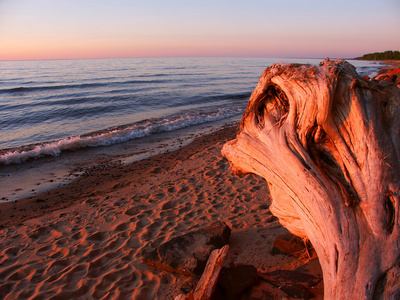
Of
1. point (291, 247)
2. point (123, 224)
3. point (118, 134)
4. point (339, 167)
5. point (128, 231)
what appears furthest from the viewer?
point (118, 134)

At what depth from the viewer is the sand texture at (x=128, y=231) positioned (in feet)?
11.4

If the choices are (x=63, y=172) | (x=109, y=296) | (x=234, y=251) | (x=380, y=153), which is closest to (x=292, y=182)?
(x=380, y=153)

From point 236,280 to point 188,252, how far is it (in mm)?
1035

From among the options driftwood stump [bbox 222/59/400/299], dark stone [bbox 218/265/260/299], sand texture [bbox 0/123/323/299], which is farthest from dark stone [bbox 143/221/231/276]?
driftwood stump [bbox 222/59/400/299]

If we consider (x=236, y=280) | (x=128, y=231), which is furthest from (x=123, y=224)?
(x=236, y=280)

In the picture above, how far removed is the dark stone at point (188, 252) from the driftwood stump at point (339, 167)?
121 cm

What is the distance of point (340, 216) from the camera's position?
2287 millimetres

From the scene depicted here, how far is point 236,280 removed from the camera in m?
2.84

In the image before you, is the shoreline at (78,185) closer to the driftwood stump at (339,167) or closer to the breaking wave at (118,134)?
the breaking wave at (118,134)

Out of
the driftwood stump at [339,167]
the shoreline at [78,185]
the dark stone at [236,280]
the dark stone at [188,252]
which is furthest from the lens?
the shoreline at [78,185]

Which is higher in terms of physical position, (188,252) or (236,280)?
(236,280)

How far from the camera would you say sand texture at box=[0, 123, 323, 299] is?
3.46 m

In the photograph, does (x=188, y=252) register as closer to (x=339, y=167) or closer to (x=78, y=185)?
(x=339, y=167)

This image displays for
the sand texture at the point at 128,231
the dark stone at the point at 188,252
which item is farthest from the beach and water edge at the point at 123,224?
the dark stone at the point at 188,252
